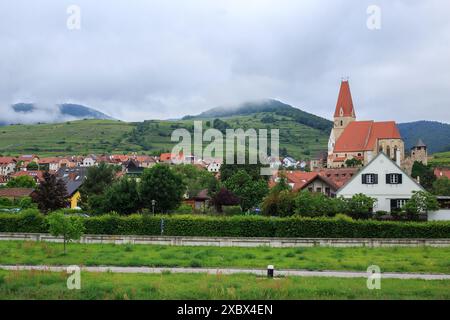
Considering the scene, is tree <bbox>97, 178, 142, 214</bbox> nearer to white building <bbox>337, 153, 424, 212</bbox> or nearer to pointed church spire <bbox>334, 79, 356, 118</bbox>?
white building <bbox>337, 153, 424, 212</bbox>

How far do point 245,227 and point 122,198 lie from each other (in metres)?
17.5


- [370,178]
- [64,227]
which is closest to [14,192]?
[370,178]

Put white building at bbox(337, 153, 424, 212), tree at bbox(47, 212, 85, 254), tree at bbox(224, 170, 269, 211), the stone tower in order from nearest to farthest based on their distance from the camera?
tree at bbox(47, 212, 85, 254) < white building at bbox(337, 153, 424, 212) < tree at bbox(224, 170, 269, 211) < the stone tower

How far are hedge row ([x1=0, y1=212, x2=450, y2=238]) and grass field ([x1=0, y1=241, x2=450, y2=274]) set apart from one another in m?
4.27

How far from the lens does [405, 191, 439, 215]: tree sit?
42.1 m

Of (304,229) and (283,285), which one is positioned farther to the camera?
(304,229)

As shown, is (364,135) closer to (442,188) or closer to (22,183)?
(442,188)

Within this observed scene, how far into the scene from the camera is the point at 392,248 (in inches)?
1182

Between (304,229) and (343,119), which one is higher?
(343,119)

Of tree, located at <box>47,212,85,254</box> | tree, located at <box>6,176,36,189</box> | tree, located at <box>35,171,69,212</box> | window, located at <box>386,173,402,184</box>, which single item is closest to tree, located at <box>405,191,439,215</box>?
window, located at <box>386,173,402,184</box>
